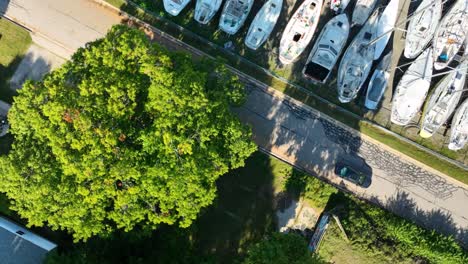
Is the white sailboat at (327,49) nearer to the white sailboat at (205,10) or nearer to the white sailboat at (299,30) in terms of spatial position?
the white sailboat at (299,30)

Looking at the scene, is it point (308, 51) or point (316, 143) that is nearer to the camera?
point (308, 51)

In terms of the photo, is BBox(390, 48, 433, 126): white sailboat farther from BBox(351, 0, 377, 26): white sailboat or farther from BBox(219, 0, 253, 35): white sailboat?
BBox(219, 0, 253, 35): white sailboat

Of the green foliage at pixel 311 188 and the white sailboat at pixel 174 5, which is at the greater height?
the white sailboat at pixel 174 5

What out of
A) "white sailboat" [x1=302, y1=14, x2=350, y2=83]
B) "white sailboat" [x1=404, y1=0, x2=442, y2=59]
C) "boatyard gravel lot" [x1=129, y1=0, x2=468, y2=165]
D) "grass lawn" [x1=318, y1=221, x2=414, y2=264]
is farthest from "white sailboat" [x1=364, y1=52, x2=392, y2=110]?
"grass lawn" [x1=318, y1=221, x2=414, y2=264]

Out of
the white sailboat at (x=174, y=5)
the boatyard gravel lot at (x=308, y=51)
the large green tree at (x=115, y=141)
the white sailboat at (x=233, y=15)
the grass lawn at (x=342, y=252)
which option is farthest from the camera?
the boatyard gravel lot at (x=308, y=51)

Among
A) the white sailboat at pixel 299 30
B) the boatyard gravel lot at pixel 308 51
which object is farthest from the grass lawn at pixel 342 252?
the white sailboat at pixel 299 30

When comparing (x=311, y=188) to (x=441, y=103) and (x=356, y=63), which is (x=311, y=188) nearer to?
(x=356, y=63)

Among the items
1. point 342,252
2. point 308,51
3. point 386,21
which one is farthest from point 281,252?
point 386,21
